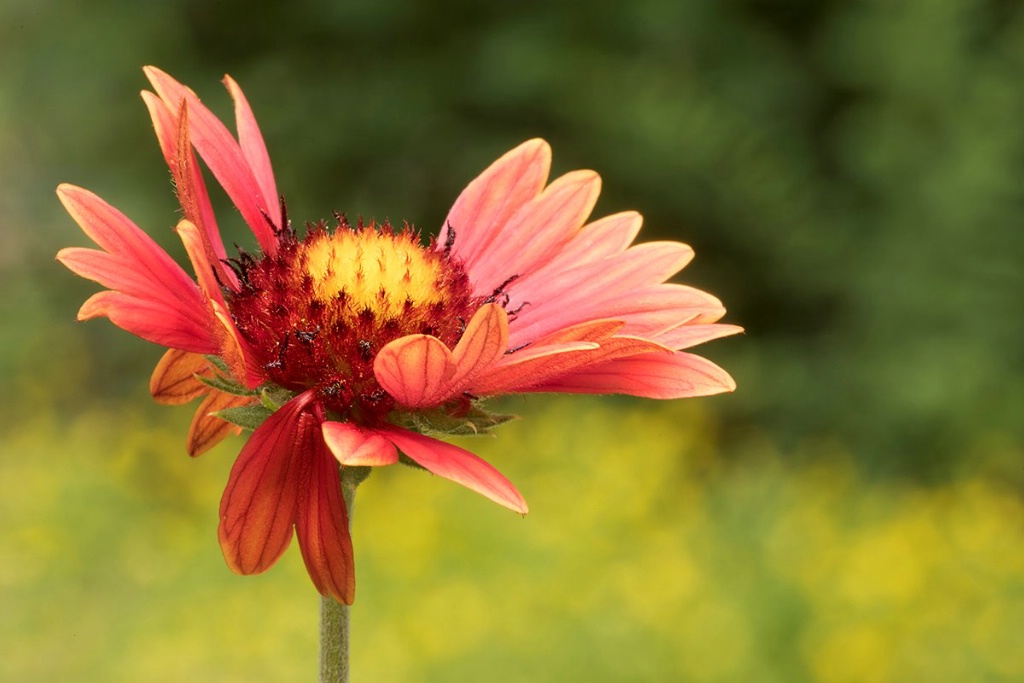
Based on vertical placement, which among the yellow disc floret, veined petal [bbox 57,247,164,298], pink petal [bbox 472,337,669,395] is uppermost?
pink petal [bbox 472,337,669,395]

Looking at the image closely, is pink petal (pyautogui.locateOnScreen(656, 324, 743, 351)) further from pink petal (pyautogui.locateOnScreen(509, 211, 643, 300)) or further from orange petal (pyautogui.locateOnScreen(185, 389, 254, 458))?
orange petal (pyautogui.locateOnScreen(185, 389, 254, 458))

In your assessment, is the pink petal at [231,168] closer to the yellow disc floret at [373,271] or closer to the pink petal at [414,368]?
the yellow disc floret at [373,271]

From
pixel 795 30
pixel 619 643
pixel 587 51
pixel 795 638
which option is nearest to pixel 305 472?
pixel 619 643

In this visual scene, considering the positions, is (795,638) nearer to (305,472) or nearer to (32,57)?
(305,472)

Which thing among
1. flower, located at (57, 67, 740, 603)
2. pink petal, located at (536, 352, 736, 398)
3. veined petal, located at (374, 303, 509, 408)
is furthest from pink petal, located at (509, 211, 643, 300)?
veined petal, located at (374, 303, 509, 408)

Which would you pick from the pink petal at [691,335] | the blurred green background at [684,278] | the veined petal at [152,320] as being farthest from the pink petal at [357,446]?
the blurred green background at [684,278]

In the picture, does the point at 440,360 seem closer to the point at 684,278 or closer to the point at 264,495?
the point at 264,495
